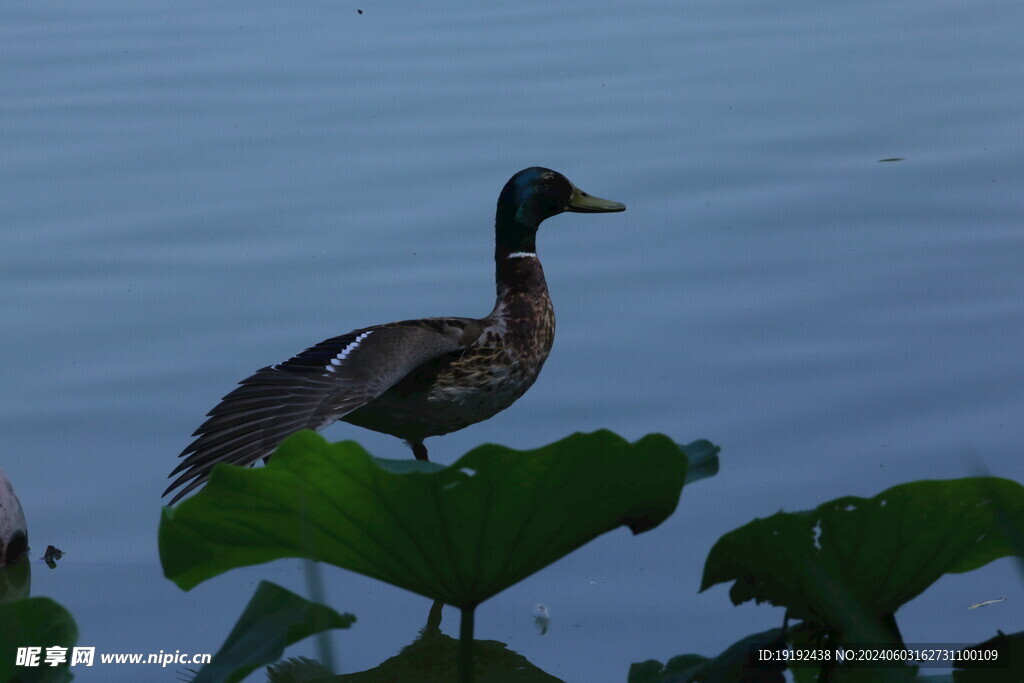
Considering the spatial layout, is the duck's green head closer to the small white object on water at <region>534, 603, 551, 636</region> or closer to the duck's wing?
the duck's wing

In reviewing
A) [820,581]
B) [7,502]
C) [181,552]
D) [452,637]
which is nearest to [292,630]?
[181,552]

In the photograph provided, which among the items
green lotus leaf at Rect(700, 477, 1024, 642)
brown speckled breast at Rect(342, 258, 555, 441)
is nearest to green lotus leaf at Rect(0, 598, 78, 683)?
green lotus leaf at Rect(700, 477, 1024, 642)

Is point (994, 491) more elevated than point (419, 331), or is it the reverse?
point (419, 331)

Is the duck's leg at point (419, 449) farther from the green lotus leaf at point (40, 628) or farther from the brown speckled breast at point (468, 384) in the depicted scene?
the green lotus leaf at point (40, 628)

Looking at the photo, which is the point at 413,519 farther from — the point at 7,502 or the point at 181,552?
the point at 7,502

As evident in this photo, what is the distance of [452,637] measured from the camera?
12.8 feet

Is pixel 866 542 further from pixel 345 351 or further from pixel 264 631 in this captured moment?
pixel 345 351

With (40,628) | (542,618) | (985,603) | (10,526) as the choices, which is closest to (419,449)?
(542,618)

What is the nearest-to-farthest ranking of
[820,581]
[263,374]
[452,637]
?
[820,581] < [452,637] < [263,374]

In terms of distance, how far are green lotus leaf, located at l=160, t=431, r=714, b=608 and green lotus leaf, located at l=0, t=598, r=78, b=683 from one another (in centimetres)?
23

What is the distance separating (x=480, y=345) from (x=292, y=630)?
129 inches

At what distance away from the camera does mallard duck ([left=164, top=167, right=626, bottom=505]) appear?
4238 mm

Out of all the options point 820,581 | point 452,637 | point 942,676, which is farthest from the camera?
point 452,637

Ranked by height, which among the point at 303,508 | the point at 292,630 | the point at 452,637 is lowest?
the point at 452,637
